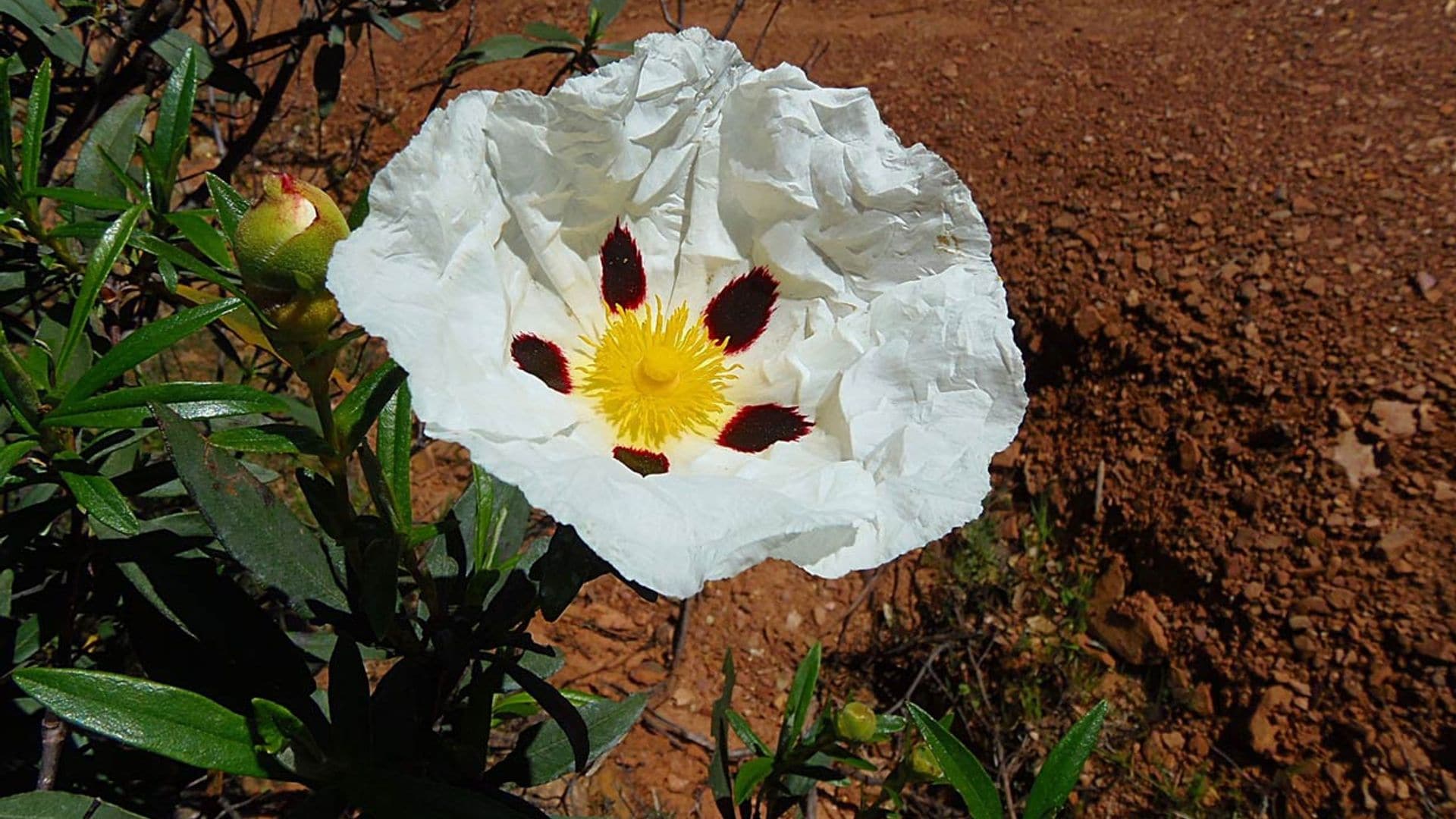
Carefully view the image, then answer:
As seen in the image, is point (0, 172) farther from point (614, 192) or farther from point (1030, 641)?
point (1030, 641)

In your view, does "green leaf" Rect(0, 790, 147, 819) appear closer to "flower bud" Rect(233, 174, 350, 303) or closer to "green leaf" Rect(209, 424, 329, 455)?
"green leaf" Rect(209, 424, 329, 455)

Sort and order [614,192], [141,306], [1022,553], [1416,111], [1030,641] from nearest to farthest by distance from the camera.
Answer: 1. [614,192]
2. [141,306]
3. [1030,641]
4. [1022,553]
5. [1416,111]

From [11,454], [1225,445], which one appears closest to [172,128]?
[11,454]

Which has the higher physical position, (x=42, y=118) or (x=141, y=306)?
(x=42, y=118)

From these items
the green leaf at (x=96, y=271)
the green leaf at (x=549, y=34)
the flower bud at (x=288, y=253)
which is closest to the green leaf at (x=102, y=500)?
the green leaf at (x=96, y=271)

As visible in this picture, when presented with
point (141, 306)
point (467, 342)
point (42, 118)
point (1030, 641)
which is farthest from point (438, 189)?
point (1030, 641)

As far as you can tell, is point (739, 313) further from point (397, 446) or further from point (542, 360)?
point (397, 446)

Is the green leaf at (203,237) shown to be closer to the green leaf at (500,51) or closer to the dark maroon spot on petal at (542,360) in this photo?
the dark maroon spot on petal at (542,360)

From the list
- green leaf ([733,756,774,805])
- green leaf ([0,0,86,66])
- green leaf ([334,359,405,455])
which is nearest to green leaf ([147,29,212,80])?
green leaf ([0,0,86,66])
